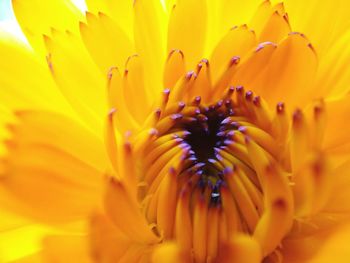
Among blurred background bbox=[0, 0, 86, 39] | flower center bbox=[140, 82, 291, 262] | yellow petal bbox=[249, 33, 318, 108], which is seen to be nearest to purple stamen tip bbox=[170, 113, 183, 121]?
flower center bbox=[140, 82, 291, 262]

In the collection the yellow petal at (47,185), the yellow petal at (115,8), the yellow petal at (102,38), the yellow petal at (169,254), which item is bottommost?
the yellow petal at (169,254)

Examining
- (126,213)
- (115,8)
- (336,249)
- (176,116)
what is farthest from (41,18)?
(336,249)

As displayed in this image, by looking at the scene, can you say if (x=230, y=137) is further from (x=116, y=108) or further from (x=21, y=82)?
(x=21, y=82)

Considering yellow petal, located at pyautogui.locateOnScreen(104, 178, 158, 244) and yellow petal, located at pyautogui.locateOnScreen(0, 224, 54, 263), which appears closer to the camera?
yellow petal, located at pyautogui.locateOnScreen(104, 178, 158, 244)

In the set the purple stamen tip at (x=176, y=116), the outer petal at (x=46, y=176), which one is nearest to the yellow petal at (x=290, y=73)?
the purple stamen tip at (x=176, y=116)

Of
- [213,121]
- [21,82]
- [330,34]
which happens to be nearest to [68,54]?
[21,82]

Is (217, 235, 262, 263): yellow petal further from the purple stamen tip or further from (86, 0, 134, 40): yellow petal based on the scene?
(86, 0, 134, 40): yellow petal

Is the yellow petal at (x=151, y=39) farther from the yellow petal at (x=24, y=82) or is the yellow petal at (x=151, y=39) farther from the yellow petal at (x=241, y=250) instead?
the yellow petal at (x=241, y=250)

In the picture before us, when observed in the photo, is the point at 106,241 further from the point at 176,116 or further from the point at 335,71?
the point at 335,71
